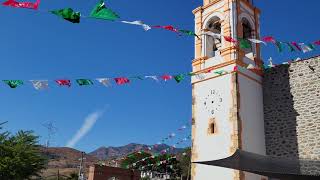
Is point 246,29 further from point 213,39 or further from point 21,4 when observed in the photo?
point 21,4

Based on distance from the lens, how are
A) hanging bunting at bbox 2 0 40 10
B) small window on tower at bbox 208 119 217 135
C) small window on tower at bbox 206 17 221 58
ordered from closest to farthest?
hanging bunting at bbox 2 0 40 10, small window on tower at bbox 208 119 217 135, small window on tower at bbox 206 17 221 58

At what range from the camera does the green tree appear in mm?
19750

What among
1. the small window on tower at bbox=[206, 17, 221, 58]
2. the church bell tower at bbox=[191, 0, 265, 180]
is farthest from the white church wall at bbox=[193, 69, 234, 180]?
the small window on tower at bbox=[206, 17, 221, 58]

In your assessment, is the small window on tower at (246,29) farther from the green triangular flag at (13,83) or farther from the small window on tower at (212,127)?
the green triangular flag at (13,83)

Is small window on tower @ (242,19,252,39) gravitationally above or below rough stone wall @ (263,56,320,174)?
above

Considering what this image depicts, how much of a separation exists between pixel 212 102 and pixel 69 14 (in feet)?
26.7

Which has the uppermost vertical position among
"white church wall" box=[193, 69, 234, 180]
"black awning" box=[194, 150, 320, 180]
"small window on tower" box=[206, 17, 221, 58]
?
"small window on tower" box=[206, 17, 221, 58]

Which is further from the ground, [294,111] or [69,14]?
[69,14]

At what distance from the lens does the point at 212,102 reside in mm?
15273

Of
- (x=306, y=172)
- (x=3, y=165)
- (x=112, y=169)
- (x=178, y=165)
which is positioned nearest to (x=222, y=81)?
(x=306, y=172)

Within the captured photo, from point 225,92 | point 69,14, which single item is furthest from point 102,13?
point 225,92

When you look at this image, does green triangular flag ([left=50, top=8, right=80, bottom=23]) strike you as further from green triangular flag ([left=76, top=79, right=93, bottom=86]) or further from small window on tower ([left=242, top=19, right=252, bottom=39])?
small window on tower ([left=242, top=19, right=252, bottom=39])

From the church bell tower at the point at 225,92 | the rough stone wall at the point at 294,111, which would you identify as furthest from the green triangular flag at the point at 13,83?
the rough stone wall at the point at 294,111

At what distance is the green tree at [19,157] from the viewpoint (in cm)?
1975
